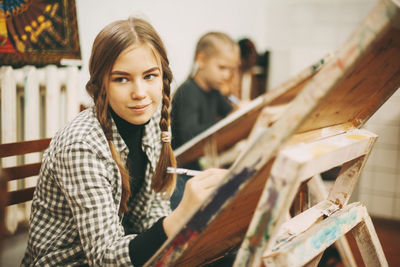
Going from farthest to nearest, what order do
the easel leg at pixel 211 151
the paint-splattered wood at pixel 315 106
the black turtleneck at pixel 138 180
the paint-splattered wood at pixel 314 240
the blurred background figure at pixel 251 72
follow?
the blurred background figure at pixel 251 72 → the easel leg at pixel 211 151 → the black turtleneck at pixel 138 180 → the paint-splattered wood at pixel 314 240 → the paint-splattered wood at pixel 315 106

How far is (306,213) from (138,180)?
0.51m

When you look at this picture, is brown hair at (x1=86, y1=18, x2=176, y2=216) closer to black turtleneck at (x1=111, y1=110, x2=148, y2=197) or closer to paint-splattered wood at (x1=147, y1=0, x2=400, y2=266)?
black turtleneck at (x1=111, y1=110, x2=148, y2=197)

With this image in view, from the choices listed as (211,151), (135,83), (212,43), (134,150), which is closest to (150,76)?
(135,83)

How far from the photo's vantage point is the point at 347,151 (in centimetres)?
63

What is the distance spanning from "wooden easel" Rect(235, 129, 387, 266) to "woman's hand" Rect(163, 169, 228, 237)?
5.1 inches

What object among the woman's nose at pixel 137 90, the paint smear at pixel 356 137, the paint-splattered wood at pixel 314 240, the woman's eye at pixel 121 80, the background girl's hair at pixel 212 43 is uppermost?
the background girl's hair at pixel 212 43

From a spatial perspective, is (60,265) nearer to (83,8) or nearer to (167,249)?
(167,249)

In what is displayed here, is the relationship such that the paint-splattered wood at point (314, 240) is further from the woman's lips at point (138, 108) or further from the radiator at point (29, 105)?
the radiator at point (29, 105)

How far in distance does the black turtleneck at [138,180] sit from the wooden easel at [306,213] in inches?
8.1

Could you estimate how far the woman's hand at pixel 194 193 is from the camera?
627mm

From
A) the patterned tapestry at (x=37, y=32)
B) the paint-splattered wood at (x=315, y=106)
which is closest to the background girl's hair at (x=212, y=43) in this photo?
the patterned tapestry at (x=37, y=32)

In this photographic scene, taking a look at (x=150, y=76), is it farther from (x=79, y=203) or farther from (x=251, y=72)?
(x=251, y=72)

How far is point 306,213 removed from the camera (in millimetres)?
754

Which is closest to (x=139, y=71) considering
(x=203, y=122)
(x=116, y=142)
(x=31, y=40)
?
(x=116, y=142)
